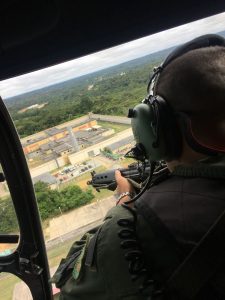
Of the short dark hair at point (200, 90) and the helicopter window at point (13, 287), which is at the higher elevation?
the short dark hair at point (200, 90)

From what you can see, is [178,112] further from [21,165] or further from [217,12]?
[21,165]

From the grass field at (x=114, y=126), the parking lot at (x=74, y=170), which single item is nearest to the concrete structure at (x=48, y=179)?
the parking lot at (x=74, y=170)

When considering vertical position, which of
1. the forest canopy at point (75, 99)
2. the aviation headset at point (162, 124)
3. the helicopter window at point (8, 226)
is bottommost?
the helicopter window at point (8, 226)

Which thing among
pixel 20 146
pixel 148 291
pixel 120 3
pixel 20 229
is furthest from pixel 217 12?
pixel 20 229

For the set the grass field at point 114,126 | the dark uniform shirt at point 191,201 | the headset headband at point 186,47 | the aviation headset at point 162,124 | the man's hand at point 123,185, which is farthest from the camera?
the grass field at point 114,126

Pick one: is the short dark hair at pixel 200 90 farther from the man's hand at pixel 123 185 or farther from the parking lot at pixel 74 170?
the parking lot at pixel 74 170

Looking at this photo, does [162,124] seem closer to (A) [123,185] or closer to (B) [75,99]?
(A) [123,185]

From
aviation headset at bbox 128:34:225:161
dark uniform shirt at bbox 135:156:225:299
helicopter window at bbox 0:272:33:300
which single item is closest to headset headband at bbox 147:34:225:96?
aviation headset at bbox 128:34:225:161

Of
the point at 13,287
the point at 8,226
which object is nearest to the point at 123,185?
the point at 8,226
